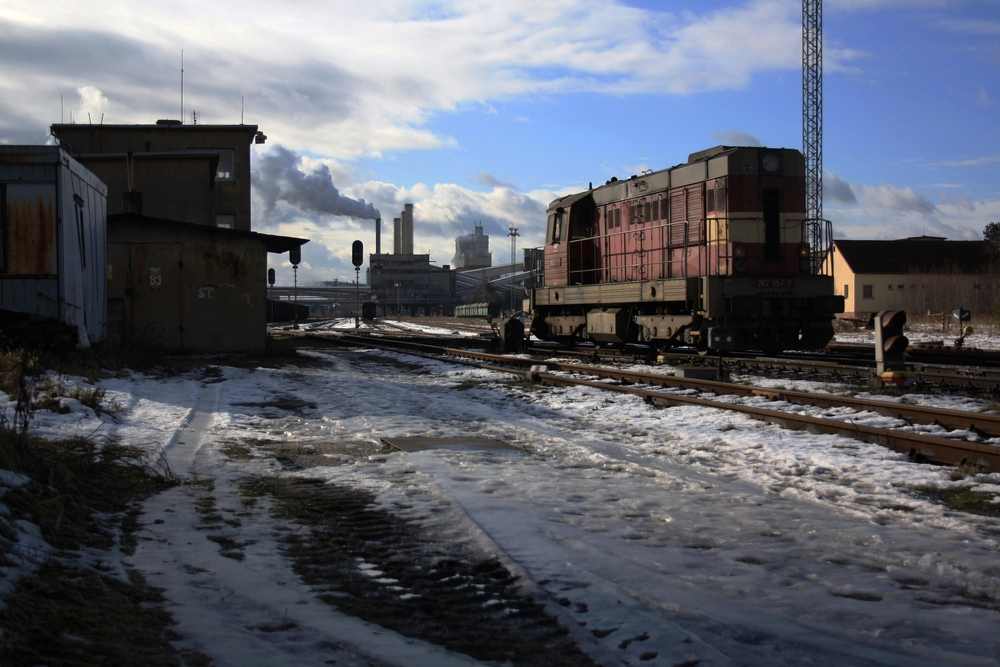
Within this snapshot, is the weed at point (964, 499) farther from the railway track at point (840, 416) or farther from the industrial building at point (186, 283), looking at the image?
the industrial building at point (186, 283)

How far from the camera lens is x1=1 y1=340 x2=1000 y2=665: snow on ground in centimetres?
300

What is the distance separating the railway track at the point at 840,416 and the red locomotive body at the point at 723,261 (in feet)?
7.49

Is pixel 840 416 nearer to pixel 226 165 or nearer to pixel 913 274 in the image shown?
pixel 226 165

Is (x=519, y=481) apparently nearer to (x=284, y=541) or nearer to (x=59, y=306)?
(x=284, y=541)

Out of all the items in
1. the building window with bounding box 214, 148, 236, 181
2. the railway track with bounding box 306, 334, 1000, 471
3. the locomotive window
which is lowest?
the railway track with bounding box 306, 334, 1000, 471

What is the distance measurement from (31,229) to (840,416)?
38.9 feet

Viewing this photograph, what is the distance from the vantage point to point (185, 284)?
1948cm

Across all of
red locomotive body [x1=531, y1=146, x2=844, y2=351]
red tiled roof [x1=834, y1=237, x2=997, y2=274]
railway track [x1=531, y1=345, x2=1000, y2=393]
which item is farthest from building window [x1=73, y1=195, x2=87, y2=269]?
red tiled roof [x1=834, y1=237, x2=997, y2=274]

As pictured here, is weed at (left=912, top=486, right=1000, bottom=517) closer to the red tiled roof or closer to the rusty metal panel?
the rusty metal panel

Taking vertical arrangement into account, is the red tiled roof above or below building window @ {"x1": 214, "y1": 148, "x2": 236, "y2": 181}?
below

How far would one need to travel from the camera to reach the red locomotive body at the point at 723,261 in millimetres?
14031

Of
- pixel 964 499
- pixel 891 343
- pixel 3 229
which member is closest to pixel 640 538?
pixel 964 499

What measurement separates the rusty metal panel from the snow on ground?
4.95 metres

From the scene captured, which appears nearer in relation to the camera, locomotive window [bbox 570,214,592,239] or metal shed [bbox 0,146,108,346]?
metal shed [bbox 0,146,108,346]
